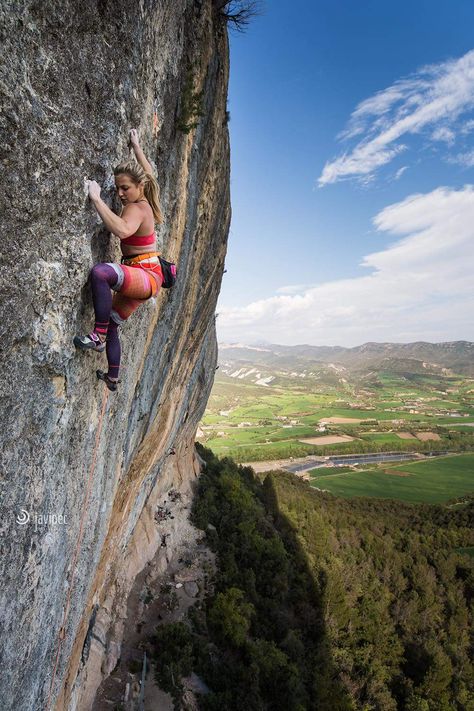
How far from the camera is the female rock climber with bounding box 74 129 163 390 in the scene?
3.51 meters

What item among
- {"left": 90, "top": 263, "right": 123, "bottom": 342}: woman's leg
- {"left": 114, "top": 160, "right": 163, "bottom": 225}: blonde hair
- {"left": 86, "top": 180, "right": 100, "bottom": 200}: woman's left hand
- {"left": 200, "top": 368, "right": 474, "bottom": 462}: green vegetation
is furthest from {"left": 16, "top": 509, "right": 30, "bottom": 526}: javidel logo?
{"left": 200, "top": 368, "right": 474, "bottom": 462}: green vegetation

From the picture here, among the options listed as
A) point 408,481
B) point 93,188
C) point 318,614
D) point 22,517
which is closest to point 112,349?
point 93,188

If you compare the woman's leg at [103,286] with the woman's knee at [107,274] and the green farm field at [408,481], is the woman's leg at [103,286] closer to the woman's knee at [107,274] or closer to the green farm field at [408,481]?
the woman's knee at [107,274]

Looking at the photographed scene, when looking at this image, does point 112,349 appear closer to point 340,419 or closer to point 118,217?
point 118,217

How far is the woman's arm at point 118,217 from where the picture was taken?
10.6 feet

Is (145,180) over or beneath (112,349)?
over

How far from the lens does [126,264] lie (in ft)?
13.0

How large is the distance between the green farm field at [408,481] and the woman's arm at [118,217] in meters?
67.6

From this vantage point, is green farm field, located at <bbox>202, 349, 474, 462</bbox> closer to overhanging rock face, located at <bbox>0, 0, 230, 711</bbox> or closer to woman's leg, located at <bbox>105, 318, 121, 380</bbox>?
overhanging rock face, located at <bbox>0, 0, 230, 711</bbox>

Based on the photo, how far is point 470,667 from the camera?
25125 mm

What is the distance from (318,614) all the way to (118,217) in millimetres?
31345

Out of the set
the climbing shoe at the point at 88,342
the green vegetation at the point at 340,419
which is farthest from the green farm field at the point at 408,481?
the climbing shoe at the point at 88,342

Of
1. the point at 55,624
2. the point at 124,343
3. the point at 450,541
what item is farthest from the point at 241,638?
the point at 450,541

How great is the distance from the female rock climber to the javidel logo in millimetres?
1678
